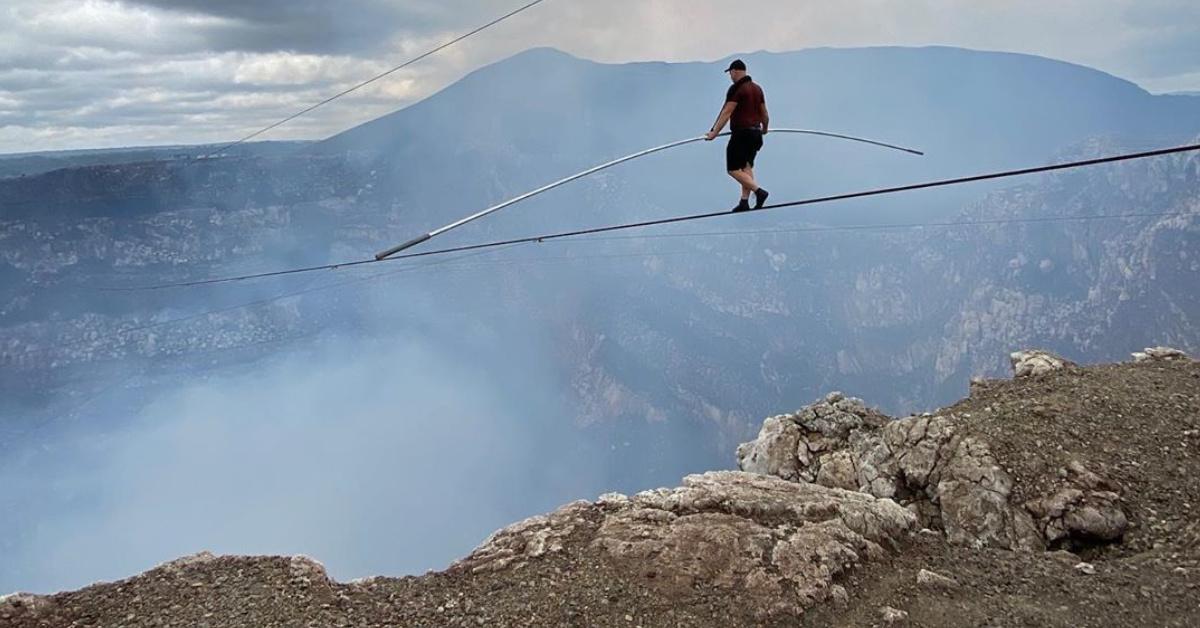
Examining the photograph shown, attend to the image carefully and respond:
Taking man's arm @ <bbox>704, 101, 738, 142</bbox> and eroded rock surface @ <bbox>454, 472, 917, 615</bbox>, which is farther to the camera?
man's arm @ <bbox>704, 101, 738, 142</bbox>

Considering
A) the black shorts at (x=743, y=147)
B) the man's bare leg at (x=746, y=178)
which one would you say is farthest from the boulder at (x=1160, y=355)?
the black shorts at (x=743, y=147)

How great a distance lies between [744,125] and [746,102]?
0.42m

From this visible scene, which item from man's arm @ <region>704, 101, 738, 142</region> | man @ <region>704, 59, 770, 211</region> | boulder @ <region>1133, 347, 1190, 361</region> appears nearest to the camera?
man's arm @ <region>704, 101, 738, 142</region>

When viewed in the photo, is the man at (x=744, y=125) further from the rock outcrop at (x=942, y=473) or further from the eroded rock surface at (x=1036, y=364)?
the eroded rock surface at (x=1036, y=364)

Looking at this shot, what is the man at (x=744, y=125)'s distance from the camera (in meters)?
11.3

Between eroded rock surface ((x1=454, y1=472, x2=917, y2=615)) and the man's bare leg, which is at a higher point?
the man's bare leg

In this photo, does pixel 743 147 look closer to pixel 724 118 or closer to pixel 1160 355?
pixel 724 118

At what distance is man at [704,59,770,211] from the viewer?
11.3m

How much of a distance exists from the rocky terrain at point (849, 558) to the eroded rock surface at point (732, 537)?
3 cm

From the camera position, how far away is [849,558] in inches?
370

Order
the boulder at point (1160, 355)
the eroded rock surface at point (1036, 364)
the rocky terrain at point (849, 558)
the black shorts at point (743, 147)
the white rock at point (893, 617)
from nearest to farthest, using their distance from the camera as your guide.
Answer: the white rock at point (893, 617), the rocky terrain at point (849, 558), the black shorts at point (743, 147), the eroded rock surface at point (1036, 364), the boulder at point (1160, 355)

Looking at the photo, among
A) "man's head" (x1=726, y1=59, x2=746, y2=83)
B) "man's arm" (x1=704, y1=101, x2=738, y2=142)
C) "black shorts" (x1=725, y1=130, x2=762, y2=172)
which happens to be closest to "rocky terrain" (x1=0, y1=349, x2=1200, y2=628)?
"black shorts" (x1=725, y1=130, x2=762, y2=172)

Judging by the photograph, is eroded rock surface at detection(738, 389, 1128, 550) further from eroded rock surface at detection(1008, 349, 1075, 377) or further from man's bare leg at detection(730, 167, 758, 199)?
man's bare leg at detection(730, 167, 758, 199)

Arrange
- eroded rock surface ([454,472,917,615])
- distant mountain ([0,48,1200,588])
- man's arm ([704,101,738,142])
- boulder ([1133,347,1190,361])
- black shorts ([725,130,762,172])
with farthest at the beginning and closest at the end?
distant mountain ([0,48,1200,588]) < boulder ([1133,347,1190,361]) < black shorts ([725,130,762,172]) < man's arm ([704,101,738,142]) < eroded rock surface ([454,472,917,615])
